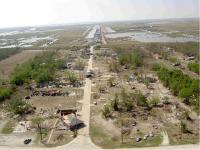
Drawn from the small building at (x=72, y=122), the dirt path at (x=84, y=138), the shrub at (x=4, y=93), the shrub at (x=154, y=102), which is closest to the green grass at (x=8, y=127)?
the small building at (x=72, y=122)

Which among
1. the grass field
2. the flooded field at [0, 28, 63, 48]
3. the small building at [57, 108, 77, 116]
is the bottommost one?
the flooded field at [0, 28, 63, 48]

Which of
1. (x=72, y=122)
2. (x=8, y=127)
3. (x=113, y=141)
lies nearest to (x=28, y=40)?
(x=8, y=127)

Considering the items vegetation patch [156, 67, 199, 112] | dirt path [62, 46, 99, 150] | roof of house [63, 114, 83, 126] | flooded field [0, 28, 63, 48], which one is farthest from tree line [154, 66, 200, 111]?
flooded field [0, 28, 63, 48]

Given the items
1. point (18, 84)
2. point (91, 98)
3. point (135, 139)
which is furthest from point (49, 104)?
point (135, 139)

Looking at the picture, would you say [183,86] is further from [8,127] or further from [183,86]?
[8,127]

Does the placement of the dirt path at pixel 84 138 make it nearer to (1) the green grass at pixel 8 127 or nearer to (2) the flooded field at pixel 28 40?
(1) the green grass at pixel 8 127

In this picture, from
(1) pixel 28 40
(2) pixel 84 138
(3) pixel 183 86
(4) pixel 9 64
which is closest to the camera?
(2) pixel 84 138

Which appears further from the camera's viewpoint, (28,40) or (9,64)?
(28,40)

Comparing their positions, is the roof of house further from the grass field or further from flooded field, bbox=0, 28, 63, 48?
flooded field, bbox=0, 28, 63, 48

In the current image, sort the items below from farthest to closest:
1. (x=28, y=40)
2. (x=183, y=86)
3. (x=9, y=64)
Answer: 1. (x=28, y=40)
2. (x=9, y=64)
3. (x=183, y=86)
